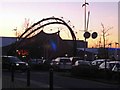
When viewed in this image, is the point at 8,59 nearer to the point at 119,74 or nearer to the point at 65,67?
the point at 65,67

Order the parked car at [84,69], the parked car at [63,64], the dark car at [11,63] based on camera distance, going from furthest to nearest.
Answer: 1. the parked car at [63,64]
2. the dark car at [11,63]
3. the parked car at [84,69]

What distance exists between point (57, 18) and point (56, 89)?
1560 inches

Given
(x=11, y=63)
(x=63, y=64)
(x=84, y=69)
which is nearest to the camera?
(x=84, y=69)

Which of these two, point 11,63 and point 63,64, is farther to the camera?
point 63,64

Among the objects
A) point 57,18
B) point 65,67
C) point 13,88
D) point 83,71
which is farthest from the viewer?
point 57,18

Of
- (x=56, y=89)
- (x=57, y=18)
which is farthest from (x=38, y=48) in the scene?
(x=56, y=89)

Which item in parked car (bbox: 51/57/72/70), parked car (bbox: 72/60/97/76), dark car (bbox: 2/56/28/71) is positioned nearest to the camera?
parked car (bbox: 72/60/97/76)

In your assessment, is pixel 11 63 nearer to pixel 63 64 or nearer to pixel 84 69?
pixel 63 64

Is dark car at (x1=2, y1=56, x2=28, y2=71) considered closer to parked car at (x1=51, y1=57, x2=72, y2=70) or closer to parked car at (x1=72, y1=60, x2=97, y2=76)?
parked car at (x1=51, y1=57, x2=72, y2=70)

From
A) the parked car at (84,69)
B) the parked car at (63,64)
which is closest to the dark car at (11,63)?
Answer: the parked car at (63,64)

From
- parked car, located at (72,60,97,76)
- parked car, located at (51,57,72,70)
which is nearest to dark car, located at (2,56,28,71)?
parked car, located at (51,57,72,70)

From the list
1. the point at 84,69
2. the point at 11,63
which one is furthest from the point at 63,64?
the point at 84,69

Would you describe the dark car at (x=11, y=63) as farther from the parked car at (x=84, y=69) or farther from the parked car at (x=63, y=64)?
the parked car at (x=84, y=69)

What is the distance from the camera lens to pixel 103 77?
30.7 metres
